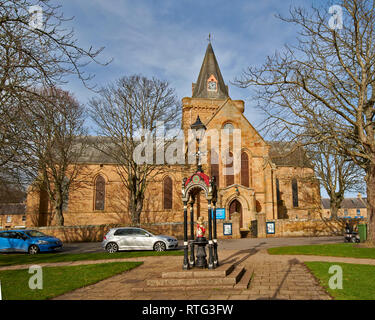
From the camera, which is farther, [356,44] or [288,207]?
[288,207]

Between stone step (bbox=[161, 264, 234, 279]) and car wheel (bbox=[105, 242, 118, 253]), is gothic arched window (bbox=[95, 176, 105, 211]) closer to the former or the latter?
car wheel (bbox=[105, 242, 118, 253])

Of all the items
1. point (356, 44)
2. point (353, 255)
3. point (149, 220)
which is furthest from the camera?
point (149, 220)

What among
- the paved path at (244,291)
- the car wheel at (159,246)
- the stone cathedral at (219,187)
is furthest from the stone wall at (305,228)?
the paved path at (244,291)

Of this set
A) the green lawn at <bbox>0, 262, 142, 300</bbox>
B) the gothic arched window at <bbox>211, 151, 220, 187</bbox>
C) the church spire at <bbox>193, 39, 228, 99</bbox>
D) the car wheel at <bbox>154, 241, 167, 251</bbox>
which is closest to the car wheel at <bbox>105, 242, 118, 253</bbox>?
the car wheel at <bbox>154, 241, 167, 251</bbox>

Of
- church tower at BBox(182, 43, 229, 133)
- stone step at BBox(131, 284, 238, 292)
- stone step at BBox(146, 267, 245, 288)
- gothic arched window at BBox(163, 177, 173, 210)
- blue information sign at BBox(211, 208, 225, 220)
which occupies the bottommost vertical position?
stone step at BBox(131, 284, 238, 292)

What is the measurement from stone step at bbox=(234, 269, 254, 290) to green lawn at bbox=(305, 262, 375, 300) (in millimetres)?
1955

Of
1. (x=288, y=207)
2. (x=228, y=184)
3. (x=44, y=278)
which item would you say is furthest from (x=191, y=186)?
(x=288, y=207)

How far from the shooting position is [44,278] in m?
9.79

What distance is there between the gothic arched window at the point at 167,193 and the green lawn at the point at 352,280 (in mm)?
27319

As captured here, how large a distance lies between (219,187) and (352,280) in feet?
75.4

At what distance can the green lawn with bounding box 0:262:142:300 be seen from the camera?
7.72m

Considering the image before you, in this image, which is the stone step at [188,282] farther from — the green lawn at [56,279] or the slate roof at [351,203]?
the slate roof at [351,203]

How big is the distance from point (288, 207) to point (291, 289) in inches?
1479
